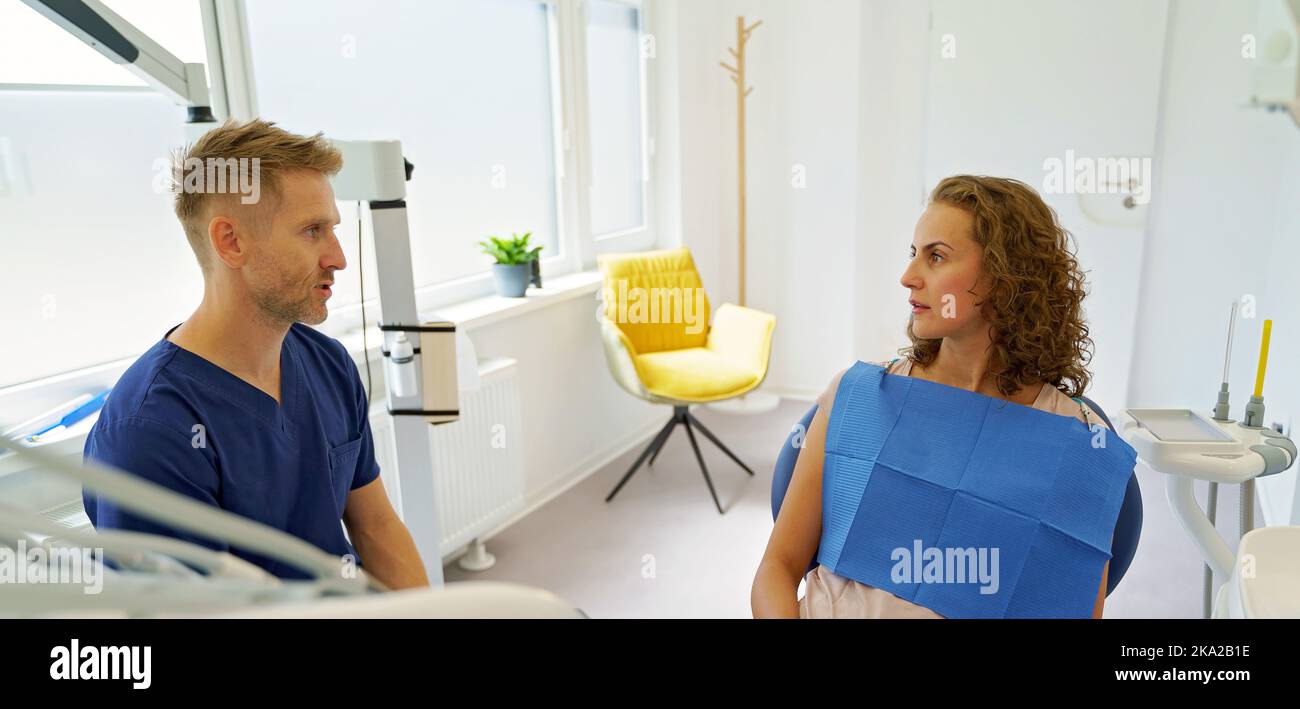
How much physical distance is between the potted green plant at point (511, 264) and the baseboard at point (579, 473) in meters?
0.77

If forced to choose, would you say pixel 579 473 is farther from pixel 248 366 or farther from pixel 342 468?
pixel 248 366

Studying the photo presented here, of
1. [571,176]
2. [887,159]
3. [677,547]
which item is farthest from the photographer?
[887,159]

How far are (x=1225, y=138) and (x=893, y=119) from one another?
4.41ft

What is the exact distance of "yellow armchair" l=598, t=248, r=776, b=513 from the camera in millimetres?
3178

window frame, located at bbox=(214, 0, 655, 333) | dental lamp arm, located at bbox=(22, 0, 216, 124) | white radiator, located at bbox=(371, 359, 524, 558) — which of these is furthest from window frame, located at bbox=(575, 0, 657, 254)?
dental lamp arm, located at bbox=(22, 0, 216, 124)

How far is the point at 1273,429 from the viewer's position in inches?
62.2

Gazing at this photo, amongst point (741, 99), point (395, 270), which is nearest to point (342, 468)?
point (395, 270)

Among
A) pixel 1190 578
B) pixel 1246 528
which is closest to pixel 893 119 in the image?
pixel 1190 578

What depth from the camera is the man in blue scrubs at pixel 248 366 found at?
1165mm

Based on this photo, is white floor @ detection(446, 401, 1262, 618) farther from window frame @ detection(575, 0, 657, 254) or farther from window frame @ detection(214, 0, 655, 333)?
window frame @ detection(575, 0, 657, 254)

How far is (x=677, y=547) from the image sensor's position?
9.37 feet

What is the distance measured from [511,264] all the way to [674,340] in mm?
847
